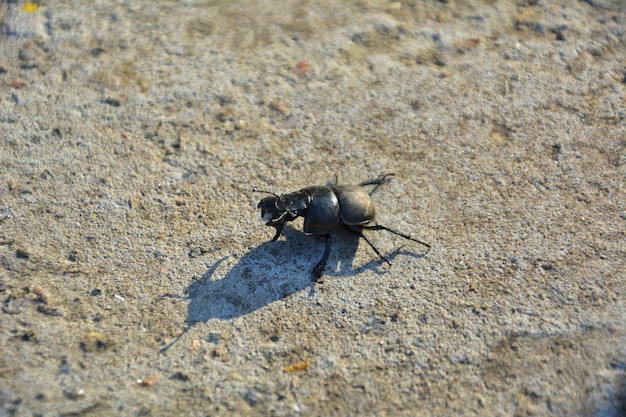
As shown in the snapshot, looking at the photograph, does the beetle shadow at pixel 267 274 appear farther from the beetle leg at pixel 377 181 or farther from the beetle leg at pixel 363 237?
the beetle leg at pixel 377 181

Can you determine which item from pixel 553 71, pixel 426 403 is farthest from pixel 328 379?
pixel 553 71

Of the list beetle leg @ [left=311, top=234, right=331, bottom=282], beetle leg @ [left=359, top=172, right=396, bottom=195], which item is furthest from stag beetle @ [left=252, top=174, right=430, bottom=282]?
beetle leg @ [left=359, top=172, right=396, bottom=195]

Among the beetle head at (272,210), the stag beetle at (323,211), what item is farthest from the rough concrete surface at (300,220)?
the beetle head at (272,210)

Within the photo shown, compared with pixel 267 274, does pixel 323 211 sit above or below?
above

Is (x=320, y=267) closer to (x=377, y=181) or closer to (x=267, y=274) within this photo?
(x=267, y=274)

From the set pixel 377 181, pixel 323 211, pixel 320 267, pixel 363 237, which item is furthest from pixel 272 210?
pixel 377 181
